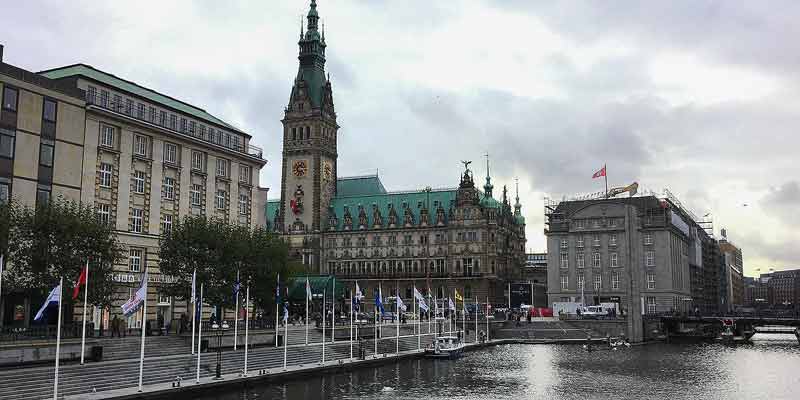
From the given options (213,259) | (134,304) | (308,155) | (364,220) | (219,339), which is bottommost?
(219,339)

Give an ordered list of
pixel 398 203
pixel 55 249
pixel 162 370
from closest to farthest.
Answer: pixel 162 370, pixel 55 249, pixel 398 203

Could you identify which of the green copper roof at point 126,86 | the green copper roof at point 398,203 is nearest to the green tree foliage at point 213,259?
the green copper roof at point 126,86

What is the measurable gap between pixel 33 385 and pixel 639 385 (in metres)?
49.8

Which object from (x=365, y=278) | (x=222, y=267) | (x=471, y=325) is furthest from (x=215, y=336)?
(x=365, y=278)

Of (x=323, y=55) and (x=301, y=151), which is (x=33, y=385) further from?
(x=323, y=55)

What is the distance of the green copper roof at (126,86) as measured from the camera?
79988 mm

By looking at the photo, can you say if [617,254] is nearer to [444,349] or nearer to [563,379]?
[444,349]

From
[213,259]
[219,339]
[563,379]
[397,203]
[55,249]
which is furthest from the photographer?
[397,203]

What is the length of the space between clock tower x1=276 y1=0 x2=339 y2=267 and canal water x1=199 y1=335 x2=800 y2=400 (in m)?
91.7

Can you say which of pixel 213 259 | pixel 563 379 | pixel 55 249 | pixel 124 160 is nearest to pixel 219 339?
pixel 213 259

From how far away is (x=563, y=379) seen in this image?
237 feet

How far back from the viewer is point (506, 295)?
18050 centimetres

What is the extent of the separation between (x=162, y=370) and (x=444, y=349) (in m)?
43.4

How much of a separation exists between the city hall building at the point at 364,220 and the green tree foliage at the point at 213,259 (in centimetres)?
9904
